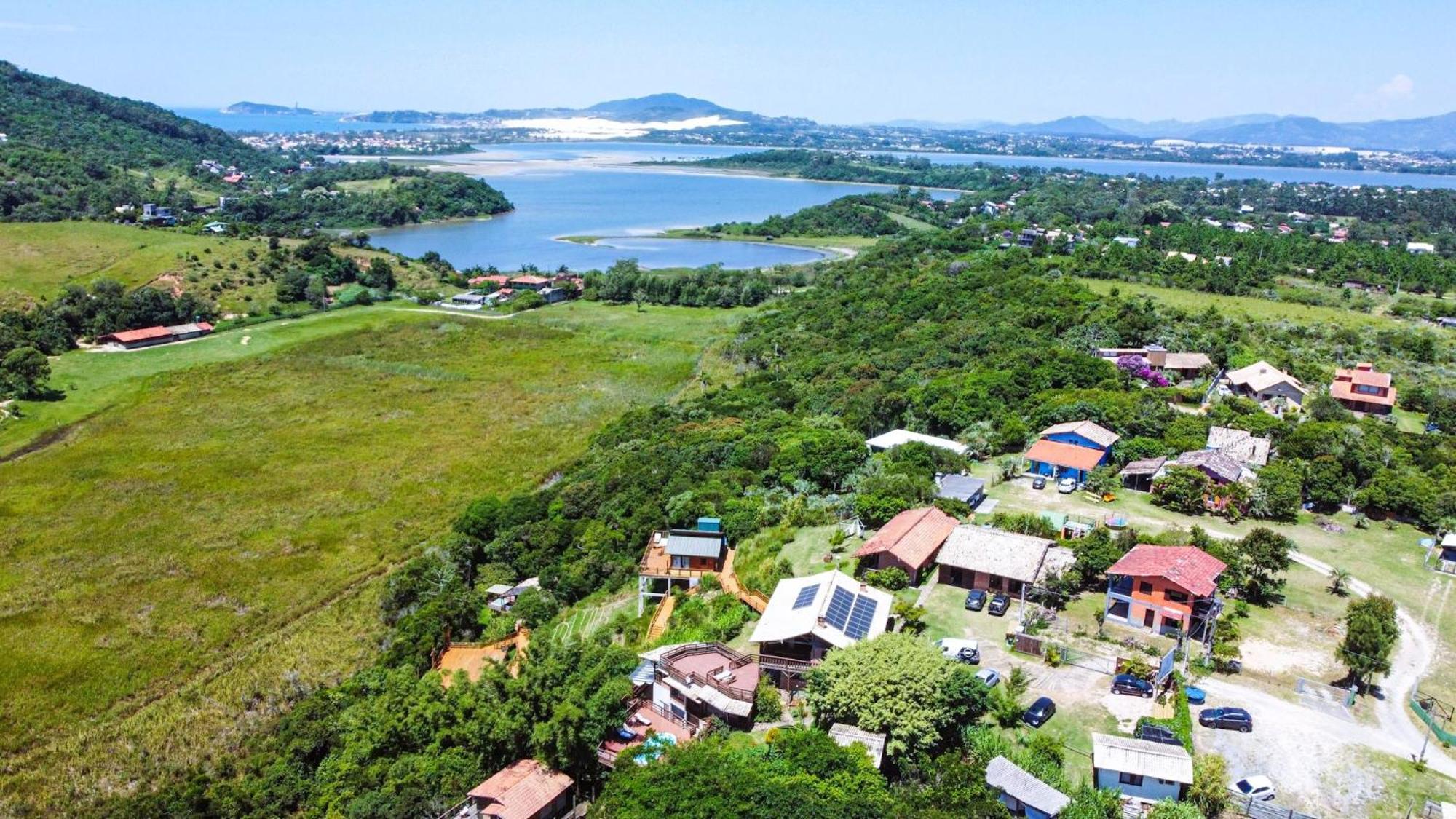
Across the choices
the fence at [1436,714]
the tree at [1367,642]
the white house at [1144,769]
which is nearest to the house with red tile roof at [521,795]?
the white house at [1144,769]

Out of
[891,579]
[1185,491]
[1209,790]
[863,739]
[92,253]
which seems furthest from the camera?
[92,253]

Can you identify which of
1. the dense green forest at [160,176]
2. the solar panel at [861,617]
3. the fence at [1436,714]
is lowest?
the fence at [1436,714]

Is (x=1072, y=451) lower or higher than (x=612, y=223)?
higher

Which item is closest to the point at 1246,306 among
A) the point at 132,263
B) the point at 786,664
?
the point at 786,664

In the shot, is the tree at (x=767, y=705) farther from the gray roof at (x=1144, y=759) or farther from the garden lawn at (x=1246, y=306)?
the garden lawn at (x=1246, y=306)

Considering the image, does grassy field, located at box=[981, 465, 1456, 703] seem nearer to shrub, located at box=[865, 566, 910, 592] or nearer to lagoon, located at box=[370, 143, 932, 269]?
shrub, located at box=[865, 566, 910, 592]

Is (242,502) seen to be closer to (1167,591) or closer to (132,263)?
(1167,591)
